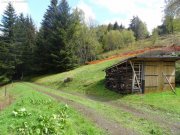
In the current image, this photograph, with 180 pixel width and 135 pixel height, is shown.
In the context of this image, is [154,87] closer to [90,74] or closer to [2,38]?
[90,74]

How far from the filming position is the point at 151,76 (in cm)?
2794

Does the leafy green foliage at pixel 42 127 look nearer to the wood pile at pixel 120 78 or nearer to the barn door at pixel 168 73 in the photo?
the wood pile at pixel 120 78

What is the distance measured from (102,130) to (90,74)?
28.4 meters

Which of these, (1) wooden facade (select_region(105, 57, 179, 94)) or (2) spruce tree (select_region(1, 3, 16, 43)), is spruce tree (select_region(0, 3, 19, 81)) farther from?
(1) wooden facade (select_region(105, 57, 179, 94))

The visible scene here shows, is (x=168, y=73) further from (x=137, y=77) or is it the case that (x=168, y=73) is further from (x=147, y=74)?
(x=137, y=77)

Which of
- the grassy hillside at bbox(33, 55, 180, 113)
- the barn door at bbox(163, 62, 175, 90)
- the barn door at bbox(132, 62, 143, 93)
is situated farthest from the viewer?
the barn door at bbox(163, 62, 175, 90)

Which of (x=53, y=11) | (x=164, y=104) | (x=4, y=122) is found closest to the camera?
(x=4, y=122)

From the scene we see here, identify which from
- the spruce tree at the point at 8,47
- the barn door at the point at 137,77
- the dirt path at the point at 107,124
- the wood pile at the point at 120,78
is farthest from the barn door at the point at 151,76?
the spruce tree at the point at 8,47

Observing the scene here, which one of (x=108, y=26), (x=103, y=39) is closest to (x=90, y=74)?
(x=103, y=39)

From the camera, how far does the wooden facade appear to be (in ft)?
89.7

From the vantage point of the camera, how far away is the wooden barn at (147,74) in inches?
1075

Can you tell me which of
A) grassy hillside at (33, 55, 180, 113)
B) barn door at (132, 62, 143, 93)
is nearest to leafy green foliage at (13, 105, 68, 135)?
grassy hillside at (33, 55, 180, 113)

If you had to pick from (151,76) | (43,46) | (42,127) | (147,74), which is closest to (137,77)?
(147,74)

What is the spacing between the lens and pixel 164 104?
20.9 m
